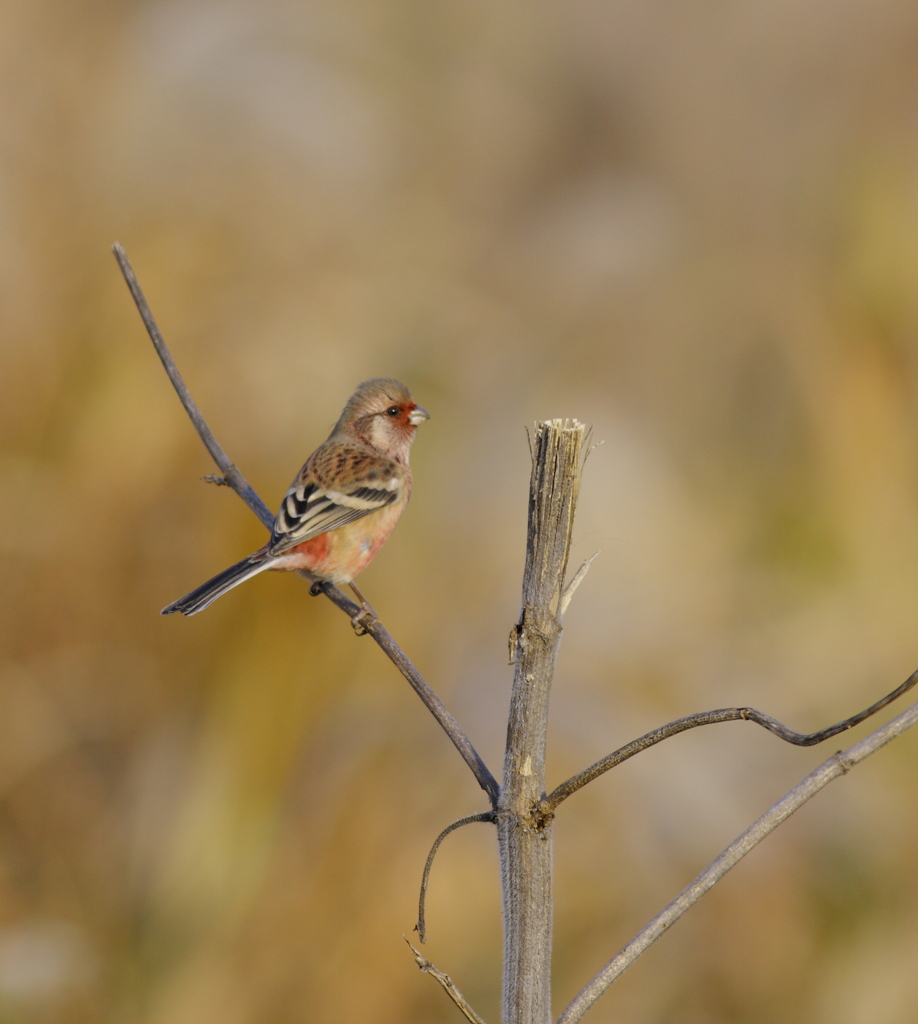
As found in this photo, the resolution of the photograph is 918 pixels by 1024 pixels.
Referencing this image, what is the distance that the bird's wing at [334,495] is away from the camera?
2.98m

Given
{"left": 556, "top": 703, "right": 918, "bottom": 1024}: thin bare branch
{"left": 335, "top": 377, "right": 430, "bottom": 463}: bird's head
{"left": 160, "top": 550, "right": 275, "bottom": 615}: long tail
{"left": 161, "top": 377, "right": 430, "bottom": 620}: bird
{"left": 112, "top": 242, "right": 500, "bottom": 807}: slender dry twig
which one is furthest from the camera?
{"left": 335, "top": 377, "right": 430, "bottom": 463}: bird's head

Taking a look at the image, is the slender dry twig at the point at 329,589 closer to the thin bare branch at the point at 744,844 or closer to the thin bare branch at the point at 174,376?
the thin bare branch at the point at 174,376

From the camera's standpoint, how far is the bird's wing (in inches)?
117

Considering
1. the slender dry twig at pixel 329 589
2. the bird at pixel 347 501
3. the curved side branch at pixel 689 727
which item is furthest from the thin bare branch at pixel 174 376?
the curved side branch at pixel 689 727

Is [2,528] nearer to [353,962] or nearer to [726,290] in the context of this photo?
[353,962]

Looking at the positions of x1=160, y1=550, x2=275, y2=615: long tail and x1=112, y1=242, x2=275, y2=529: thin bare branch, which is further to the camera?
x1=160, y1=550, x2=275, y2=615: long tail

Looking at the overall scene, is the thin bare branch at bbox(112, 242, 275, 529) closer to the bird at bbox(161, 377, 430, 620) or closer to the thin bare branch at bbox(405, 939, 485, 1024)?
the bird at bbox(161, 377, 430, 620)

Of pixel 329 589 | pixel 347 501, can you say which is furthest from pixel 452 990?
pixel 347 501

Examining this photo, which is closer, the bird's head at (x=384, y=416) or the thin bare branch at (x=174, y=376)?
the thin bare branch at (x=174, y=376)

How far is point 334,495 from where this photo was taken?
3.23m

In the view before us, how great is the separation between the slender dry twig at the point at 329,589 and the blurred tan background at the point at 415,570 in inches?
48.1

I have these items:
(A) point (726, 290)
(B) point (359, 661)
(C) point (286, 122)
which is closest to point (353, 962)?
(B) point (359, 661)

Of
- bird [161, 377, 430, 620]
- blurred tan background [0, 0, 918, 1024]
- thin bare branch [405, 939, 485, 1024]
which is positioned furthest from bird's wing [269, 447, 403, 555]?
thin bare branch [405, 939, 485, 1024]

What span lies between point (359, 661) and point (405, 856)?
0.78 m
